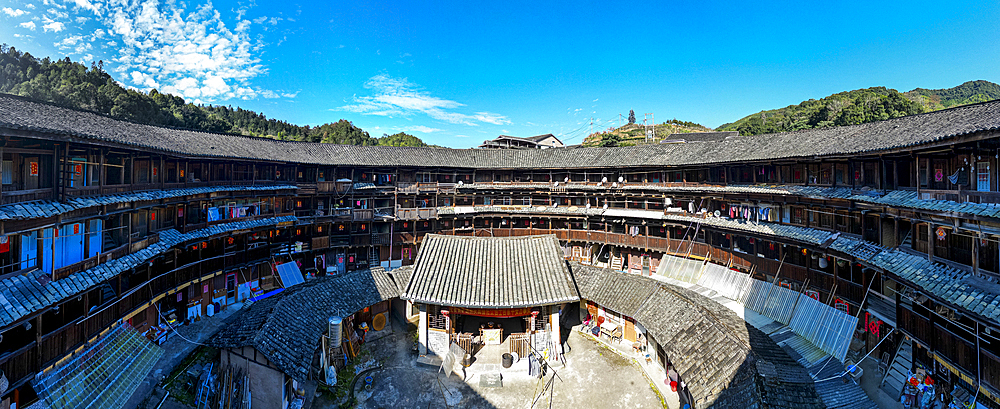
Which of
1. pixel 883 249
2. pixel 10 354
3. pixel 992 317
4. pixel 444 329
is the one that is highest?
pixel 883 249

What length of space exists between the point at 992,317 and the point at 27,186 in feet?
127

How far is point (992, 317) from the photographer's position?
13617 mm

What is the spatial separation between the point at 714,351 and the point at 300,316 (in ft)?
72.3

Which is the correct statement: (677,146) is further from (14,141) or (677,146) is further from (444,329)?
(14,141)

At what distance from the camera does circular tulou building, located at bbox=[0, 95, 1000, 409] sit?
17016mm

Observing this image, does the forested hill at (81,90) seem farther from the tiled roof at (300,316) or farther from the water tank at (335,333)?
the water tank at (335,333)

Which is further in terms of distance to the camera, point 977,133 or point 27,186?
point 27,186

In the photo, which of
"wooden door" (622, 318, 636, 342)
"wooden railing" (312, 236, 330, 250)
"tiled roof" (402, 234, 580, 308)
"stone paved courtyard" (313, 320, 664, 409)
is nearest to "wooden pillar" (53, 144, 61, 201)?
"stone paved courtyard" (313, 320, 664, 409)

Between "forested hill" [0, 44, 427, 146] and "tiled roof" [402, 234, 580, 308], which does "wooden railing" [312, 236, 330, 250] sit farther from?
"forested hill" [0, 44, 427, 146]

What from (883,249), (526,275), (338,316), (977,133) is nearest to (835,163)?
(883,249)

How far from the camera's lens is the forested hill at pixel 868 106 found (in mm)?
62344

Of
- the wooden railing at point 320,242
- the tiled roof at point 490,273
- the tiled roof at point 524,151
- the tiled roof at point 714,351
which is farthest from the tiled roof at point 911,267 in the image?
the wooden railing at point 320,242

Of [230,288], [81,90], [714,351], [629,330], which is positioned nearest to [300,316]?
[230,288]

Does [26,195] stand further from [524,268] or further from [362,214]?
[362,214]
